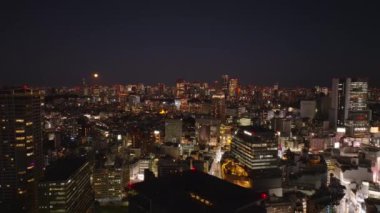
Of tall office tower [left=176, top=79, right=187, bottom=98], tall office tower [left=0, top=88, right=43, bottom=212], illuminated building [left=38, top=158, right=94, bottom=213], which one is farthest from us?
tall office tower [left=176, top=79, right=187, bottom=98]

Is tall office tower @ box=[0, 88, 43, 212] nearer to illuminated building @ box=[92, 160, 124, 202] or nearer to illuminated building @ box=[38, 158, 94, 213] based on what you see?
illuminated building @ box=[38, 158, 94, 213]

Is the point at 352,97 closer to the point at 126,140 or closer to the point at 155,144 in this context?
the point at 155,144

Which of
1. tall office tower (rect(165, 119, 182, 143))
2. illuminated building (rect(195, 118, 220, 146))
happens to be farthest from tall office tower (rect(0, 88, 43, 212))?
illuminated building (rect(195, 118, 220, 146))

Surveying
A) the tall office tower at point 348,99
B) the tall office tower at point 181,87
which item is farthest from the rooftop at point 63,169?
the tall office tower at point 181,87

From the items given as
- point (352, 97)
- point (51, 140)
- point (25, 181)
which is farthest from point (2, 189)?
point (352, 97)

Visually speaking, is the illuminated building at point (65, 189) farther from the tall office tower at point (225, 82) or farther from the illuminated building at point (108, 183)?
the tall office tower at point (225, 82)
